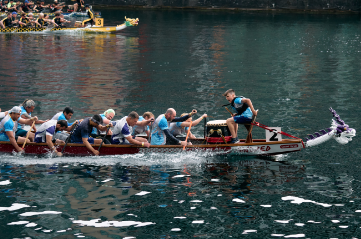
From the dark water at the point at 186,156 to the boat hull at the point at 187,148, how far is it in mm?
234

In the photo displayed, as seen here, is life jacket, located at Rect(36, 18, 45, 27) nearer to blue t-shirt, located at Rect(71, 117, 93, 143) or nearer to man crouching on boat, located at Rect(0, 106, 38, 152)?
man crouching on boat, located at Rect(0, 106, 38, 152)

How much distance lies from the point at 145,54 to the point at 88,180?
81.6 ft

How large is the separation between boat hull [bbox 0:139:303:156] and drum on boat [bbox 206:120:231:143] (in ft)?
1.20

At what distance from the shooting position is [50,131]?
49.2 feet

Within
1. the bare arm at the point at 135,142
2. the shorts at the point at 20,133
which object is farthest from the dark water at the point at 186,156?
the shorts at the point at 20,133

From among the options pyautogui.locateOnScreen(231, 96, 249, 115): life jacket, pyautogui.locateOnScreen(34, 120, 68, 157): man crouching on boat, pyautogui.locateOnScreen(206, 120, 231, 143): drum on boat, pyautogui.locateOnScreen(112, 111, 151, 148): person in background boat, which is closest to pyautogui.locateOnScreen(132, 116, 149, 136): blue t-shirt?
pyautogui.locateOnScreen(112, 111, 151, 148): person in background boat

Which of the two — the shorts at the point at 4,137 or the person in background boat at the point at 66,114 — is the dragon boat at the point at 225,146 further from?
the person in background boat at the point at 66,114

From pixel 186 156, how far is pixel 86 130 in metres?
3.08

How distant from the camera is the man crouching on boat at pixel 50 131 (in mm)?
14977

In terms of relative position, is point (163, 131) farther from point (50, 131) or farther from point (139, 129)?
point (50, 131)

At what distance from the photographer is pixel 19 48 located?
39.7m

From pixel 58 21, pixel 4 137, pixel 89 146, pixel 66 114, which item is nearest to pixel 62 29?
pixel 58 21

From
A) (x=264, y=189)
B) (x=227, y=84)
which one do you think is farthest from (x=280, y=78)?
(x=264, y=189)

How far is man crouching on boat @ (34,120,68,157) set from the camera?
15.0 meters
